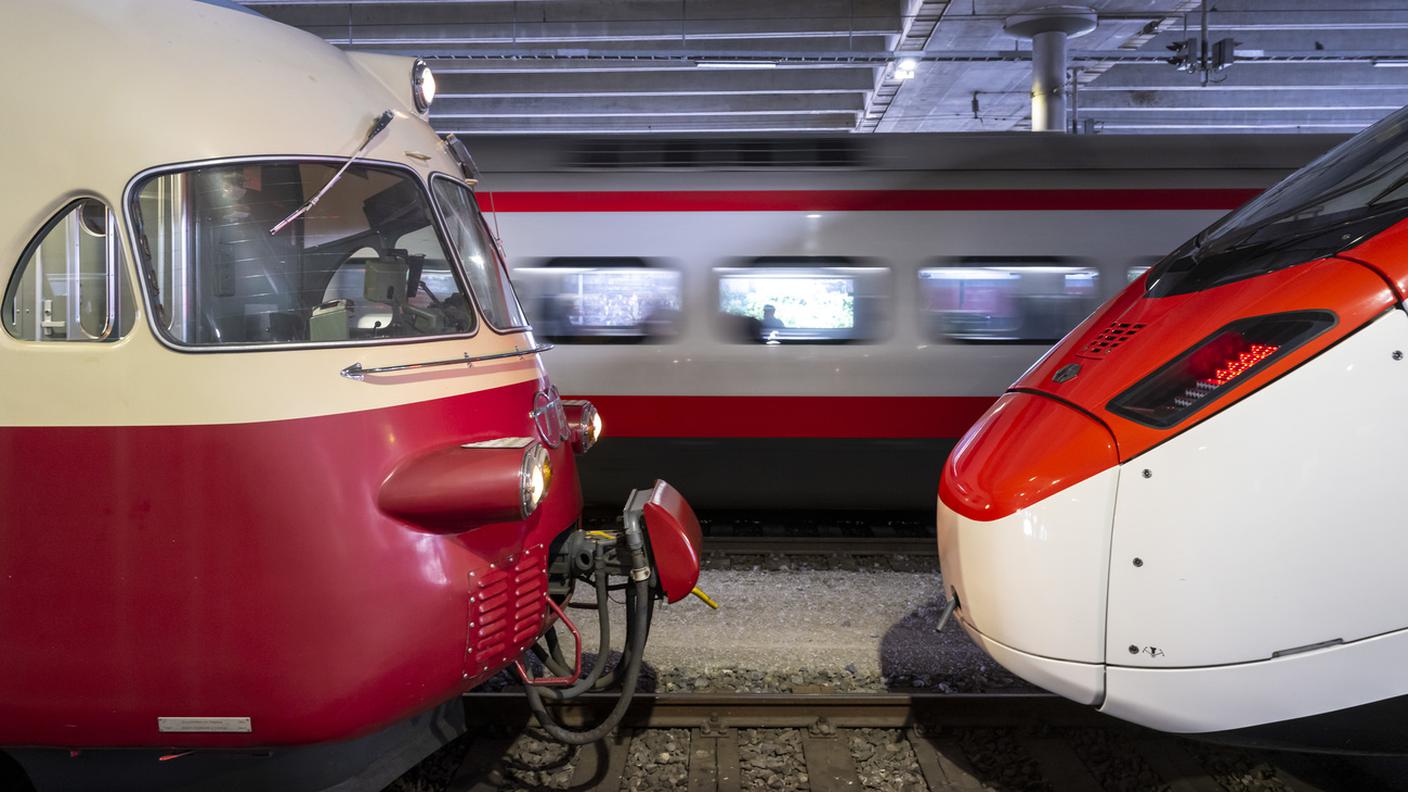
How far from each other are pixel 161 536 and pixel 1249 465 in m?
2.80

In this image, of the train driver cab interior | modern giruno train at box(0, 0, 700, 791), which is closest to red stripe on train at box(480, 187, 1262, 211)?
the train driver cab interior

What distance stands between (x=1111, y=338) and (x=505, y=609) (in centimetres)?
213

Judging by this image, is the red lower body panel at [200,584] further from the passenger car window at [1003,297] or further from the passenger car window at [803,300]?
the passenger car window at [1003,297]

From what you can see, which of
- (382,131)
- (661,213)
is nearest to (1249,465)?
(382,131)

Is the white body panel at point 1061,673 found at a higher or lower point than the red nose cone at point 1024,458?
lower

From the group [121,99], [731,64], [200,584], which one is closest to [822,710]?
[200,584]

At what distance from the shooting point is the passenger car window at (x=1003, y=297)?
22.7 feet

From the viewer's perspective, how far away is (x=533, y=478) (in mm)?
2678

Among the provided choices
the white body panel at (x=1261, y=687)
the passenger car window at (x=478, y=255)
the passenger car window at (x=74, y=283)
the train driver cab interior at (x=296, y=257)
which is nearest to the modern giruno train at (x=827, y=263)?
the passenger car window at (x=478, y=255)

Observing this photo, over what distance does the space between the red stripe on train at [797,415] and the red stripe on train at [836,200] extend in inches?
54.9

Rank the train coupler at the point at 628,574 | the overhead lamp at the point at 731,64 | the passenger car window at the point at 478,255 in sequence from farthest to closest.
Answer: the overhead lamp at the point at 731,64 → the passenger car window at the point at 478,255 → the train coupler at the point at 628,574

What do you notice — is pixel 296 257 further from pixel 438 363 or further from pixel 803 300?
pixel 803 300

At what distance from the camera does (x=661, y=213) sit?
6.95 m

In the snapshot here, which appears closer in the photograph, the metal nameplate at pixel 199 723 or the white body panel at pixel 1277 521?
the white body panel at pixel 1277 521
